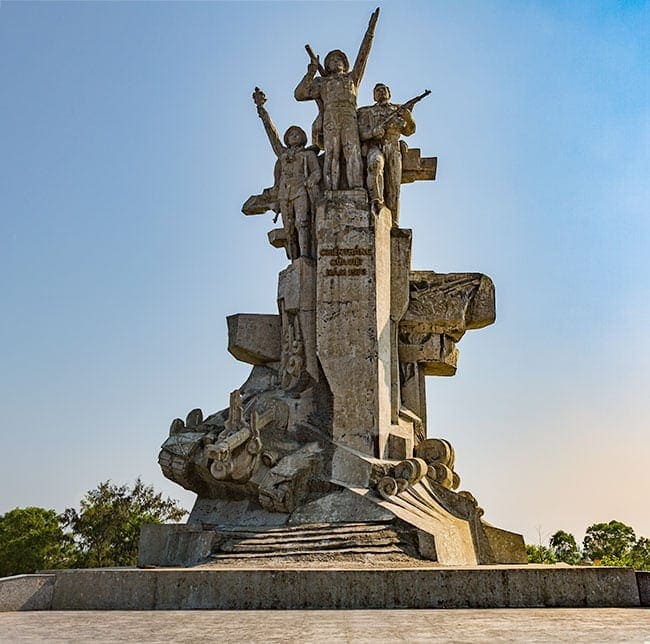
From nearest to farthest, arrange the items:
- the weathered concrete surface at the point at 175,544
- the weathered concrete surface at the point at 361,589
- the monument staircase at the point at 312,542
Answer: the weathered concrete surface at the point at 361,589 < the monument staircase at the point at 312,542 < the weathered concrete surface at the point at 175,544

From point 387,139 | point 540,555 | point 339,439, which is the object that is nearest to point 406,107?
point 387,139

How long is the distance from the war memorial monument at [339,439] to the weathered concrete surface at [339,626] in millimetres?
505

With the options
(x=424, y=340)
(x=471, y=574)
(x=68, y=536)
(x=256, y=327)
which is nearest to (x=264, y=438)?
(x=256, y=327)

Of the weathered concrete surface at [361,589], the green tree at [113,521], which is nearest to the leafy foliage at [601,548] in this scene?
the green tree at [113,521]

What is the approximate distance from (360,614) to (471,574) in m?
1.35

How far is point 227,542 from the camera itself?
35.3 feet

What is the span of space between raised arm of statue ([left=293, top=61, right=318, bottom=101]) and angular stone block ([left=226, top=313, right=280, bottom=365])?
12.9 feet

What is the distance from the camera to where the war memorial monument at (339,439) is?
819 cm

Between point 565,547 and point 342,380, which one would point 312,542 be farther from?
point 565,547

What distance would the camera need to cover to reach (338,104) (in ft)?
45.5

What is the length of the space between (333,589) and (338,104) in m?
8.62

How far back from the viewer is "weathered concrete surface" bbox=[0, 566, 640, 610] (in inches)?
314

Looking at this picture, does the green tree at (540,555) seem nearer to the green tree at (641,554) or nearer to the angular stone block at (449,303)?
the green tree at (641,554)

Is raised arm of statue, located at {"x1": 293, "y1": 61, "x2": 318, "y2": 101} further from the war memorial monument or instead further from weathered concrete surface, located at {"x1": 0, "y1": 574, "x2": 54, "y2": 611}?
weathered concrete surface, located at {"x1": 0, "y1": 574, "x2": 54, "y2": 611}
